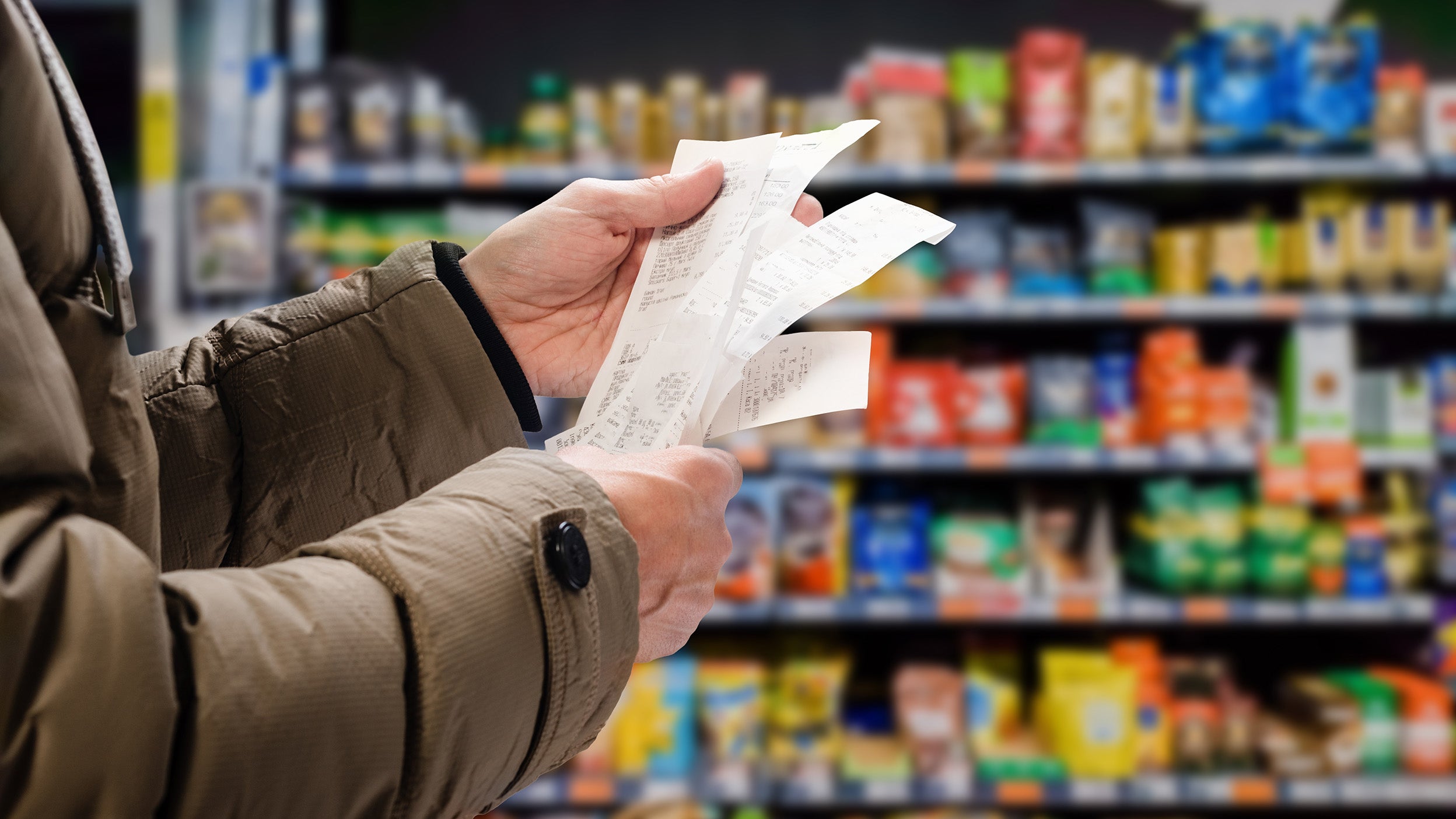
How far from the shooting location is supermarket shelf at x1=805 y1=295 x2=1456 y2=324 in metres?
2.28

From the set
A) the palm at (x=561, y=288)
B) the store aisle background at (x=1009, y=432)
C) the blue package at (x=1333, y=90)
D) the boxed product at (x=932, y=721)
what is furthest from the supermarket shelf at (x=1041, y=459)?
the palm at (x=561, y=288)

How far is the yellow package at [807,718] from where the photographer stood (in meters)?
2.36

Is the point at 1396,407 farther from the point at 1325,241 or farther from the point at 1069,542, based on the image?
the point at 1069,542

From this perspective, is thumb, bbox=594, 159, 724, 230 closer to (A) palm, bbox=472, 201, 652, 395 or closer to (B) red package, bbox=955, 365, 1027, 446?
(A) palm, bbox=472, 201, 652, 395

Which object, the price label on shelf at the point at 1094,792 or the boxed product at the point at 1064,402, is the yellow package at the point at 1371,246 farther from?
the price label on shelf at the point at 1094,792

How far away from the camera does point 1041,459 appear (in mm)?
2320

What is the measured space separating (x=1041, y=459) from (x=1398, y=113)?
1.18m

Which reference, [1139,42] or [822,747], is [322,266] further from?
[1139,42]

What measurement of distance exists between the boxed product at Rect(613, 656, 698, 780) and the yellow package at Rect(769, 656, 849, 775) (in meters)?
0.23

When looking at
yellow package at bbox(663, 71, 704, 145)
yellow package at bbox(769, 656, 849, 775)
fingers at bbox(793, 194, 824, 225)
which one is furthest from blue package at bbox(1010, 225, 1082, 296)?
fingers at bbox(793, 194, 824, 225)

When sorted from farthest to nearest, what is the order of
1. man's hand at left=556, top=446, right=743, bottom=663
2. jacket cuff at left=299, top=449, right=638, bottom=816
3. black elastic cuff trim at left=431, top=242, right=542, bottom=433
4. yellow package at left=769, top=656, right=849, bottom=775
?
yellow package at left=769, top=656, right=849, bottom=775 < black elastic cuff trim at left=431, top=242, right=542, bottom=433 < man's hand at left=556, top=446, right=743, bottom=663 < jacket cuff at left=299, top=449, right=638, bottom=816

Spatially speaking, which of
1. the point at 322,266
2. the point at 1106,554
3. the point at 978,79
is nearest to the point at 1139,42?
the point at 978,79

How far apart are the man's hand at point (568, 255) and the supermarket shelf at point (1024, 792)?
5.13ft

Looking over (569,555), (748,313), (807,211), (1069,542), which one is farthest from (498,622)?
(1069,542)
